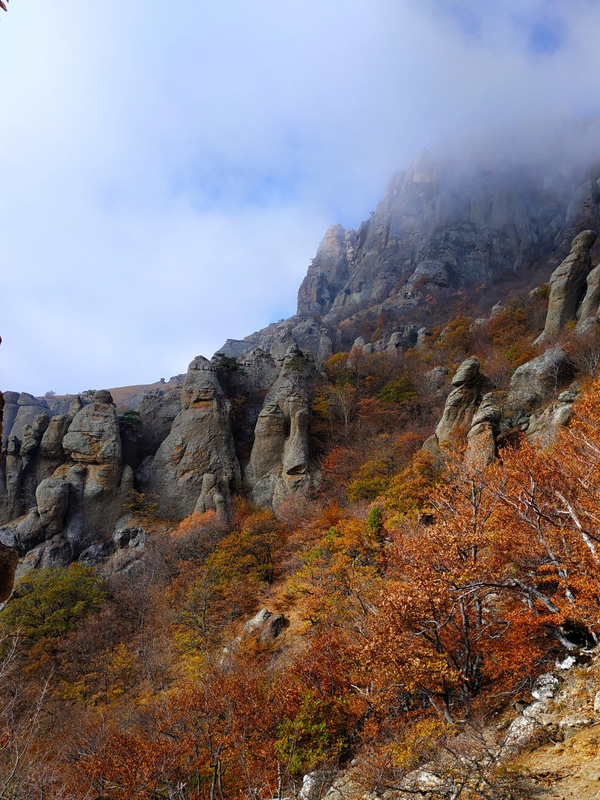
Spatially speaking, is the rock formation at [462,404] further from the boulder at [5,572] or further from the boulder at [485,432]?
the boulder at [5,572]

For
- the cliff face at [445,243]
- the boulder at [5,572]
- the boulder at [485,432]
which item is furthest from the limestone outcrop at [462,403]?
the cliff face at [445,243]

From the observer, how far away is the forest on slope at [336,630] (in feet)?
27.6

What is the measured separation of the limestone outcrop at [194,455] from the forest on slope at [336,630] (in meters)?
2.06

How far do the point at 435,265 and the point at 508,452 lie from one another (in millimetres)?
73594

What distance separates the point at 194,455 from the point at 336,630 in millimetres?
24891

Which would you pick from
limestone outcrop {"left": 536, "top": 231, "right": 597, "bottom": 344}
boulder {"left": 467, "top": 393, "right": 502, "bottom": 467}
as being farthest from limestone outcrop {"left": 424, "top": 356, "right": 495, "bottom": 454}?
limestone outcrop {"left": 536, "top": 231, "right": 597, "bottom": 344}

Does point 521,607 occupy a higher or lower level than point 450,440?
lower

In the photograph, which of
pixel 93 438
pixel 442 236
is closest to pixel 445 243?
pixel 442 236

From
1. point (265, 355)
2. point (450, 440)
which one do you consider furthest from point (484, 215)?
point (450, 440)

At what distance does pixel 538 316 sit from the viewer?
4272cm

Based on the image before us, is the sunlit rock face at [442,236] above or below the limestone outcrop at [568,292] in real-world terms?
above

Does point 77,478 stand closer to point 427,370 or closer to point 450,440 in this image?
point 450,440

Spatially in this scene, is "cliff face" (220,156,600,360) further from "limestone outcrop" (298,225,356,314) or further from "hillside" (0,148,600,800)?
"hillside" (0,148,600,800)

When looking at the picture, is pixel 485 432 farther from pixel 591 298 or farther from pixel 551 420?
pixel 591 298
